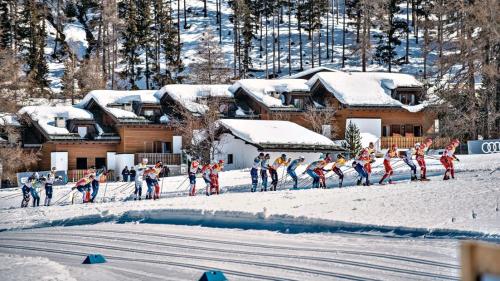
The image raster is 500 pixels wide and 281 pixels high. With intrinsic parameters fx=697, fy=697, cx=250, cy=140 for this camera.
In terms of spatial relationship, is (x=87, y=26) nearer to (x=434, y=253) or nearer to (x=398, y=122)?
(x=398, y=122)

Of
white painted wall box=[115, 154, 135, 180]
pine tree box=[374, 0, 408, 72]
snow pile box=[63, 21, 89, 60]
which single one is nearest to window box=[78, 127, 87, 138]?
white painted wall box=[115, 154, 135, 180]

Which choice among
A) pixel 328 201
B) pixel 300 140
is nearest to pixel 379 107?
pixel 300 140

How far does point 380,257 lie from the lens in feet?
43.4

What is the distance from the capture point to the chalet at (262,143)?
157 ft

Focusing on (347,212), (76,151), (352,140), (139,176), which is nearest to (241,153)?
(352,140)

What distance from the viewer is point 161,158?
2108 inches

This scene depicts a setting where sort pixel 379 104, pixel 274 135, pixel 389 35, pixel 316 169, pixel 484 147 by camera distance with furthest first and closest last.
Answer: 1. pixel 389 35
2. pixel 379 104
3. pixel 274 135
4. pixel 484 147
5. pixel 316 169

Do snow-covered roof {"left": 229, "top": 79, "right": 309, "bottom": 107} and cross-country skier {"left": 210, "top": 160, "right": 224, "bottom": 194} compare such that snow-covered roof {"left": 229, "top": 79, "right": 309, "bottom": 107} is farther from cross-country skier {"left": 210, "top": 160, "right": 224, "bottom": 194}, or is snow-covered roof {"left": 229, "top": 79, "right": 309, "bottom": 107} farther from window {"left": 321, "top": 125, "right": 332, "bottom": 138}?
cross-country skier {"left": 210, "top": 160, "right": 224, "bottom": 194}

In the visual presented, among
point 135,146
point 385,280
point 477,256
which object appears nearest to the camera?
point 477,256

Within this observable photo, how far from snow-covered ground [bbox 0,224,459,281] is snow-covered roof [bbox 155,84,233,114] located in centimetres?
3610

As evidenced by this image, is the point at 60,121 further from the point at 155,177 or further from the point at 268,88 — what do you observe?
the point at 155,177

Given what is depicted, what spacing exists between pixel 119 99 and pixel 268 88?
12.5 m

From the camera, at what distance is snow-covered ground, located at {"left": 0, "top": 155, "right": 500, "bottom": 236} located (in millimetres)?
16609

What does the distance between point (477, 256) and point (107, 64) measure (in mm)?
83873
